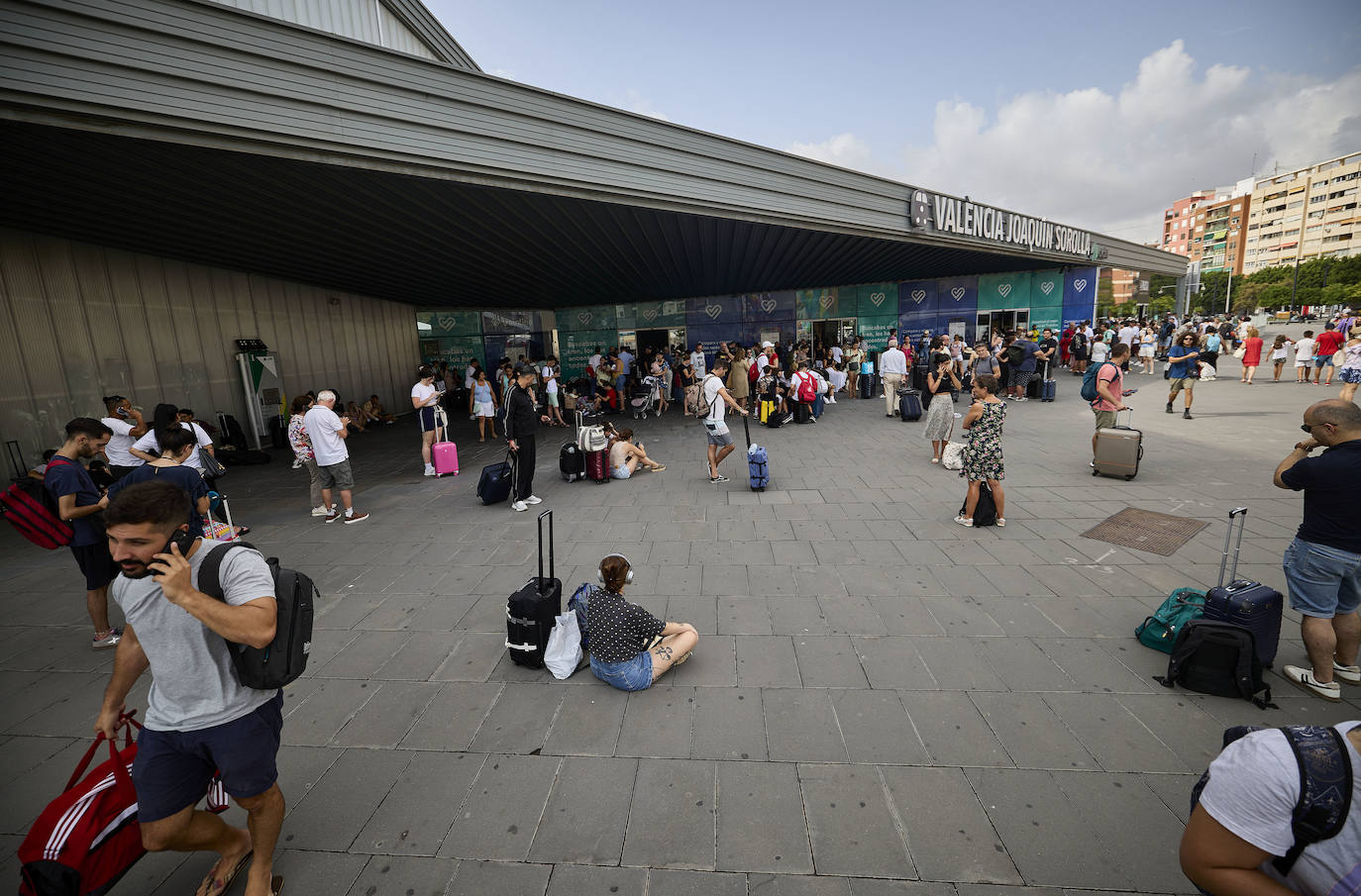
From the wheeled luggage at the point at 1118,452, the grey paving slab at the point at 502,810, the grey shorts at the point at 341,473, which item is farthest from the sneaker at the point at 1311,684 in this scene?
the grey shorts at the point at 341,473

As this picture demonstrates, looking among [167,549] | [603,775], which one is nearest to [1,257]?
[167,549]

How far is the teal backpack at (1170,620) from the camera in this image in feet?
12.4

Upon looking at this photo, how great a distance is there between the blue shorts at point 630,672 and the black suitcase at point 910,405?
38.1 ft

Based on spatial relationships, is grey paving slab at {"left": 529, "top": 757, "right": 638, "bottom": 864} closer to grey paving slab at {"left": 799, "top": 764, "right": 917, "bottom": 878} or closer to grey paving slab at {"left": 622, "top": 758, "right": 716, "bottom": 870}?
grey paving slab at {"left": 622, "top": 758, "right": 716, "bottom": 870}

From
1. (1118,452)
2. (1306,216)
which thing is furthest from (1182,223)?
(1118,452)

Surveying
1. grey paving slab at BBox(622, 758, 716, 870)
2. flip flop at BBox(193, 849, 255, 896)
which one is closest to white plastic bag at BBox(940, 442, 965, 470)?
grey paving slab at BBox(622, 758, 716, 870)

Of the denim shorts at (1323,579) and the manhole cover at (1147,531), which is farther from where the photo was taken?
the manhole cover at (1147,531)

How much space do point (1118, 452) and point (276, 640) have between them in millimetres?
9746

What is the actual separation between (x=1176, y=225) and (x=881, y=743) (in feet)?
548

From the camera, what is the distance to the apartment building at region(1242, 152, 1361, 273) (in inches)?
3280

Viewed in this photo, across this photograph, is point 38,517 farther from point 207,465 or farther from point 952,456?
point 952,456

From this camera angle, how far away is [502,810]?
272 centimetres

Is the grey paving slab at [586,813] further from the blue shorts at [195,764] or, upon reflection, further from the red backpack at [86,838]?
the red backpack at [86,838]

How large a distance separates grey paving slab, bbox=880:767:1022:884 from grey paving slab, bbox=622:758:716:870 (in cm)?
91
